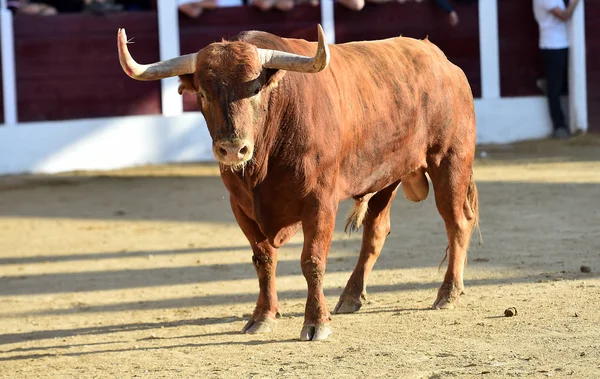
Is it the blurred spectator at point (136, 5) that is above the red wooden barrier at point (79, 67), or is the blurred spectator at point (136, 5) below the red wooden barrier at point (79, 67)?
above

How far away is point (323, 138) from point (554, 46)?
7024 mm

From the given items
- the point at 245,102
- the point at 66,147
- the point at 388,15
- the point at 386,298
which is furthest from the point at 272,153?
the point at 388,15

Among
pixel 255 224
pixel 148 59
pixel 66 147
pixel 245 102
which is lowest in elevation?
pixel 66 147

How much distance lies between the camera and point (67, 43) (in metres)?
10.1

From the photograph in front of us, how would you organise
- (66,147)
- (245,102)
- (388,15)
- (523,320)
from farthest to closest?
(388,15), (66,147), (523,320), (245,102)

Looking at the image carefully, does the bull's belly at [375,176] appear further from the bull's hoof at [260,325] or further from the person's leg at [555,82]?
the person's leg at [555,82]

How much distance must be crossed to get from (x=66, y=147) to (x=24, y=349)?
573cm

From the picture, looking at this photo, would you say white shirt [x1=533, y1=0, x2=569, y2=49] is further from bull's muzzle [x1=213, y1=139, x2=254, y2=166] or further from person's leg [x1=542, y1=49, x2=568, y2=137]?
bull's muzzle [x1=213, y1=139, x2=254, y2=166]

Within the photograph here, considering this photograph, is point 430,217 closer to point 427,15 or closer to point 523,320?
point 523,320

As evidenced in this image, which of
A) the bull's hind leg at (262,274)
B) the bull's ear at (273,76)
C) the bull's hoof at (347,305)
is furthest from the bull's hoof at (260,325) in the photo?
the bull's ear at (273,76)

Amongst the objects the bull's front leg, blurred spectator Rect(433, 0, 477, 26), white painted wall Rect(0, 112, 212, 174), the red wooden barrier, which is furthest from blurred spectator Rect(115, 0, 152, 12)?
the bull's front leg

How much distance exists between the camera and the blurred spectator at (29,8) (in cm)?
1005

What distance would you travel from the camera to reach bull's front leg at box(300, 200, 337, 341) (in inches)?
167

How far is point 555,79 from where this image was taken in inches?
423
